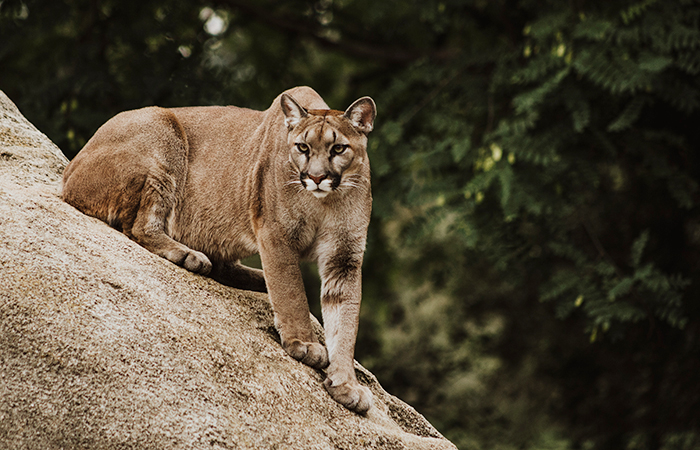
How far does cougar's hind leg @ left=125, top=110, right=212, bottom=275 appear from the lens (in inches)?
211

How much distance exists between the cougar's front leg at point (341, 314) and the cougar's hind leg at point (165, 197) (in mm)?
953

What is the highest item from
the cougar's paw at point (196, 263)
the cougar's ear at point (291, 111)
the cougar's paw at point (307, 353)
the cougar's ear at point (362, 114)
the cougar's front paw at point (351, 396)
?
the cougar's ear at point (362, 114)

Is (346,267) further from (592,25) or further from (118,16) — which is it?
(118,16)

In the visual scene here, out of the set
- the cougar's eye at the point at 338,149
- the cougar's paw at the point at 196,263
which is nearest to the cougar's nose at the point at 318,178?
the cougar's eye at the point at 338,149

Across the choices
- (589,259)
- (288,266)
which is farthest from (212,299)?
(589,259)

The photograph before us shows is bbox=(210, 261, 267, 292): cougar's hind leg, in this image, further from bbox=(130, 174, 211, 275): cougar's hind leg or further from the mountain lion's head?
the mountain lion's head

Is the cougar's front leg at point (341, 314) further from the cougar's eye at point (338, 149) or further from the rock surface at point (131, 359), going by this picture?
the cougar's eye at point (338, 149)

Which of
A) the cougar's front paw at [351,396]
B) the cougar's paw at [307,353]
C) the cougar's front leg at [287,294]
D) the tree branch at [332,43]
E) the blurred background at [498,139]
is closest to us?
the cougar's front paw at [351,396]

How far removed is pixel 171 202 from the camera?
570 centimetres

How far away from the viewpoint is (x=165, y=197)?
5.64 metres

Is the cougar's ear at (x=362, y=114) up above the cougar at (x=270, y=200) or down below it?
above

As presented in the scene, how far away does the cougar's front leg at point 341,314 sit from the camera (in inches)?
198

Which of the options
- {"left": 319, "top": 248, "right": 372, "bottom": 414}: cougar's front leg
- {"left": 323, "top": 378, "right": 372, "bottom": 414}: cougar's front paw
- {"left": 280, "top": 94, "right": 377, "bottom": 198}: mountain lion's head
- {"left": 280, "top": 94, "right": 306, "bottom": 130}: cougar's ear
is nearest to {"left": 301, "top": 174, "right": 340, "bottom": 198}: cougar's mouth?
{"left": 280, "top": 94, "right": 377, "bottom": 198}: mountain lion's head

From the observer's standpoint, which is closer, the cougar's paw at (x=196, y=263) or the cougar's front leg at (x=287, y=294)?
the cougar's front leg at (x=287, y=294)
